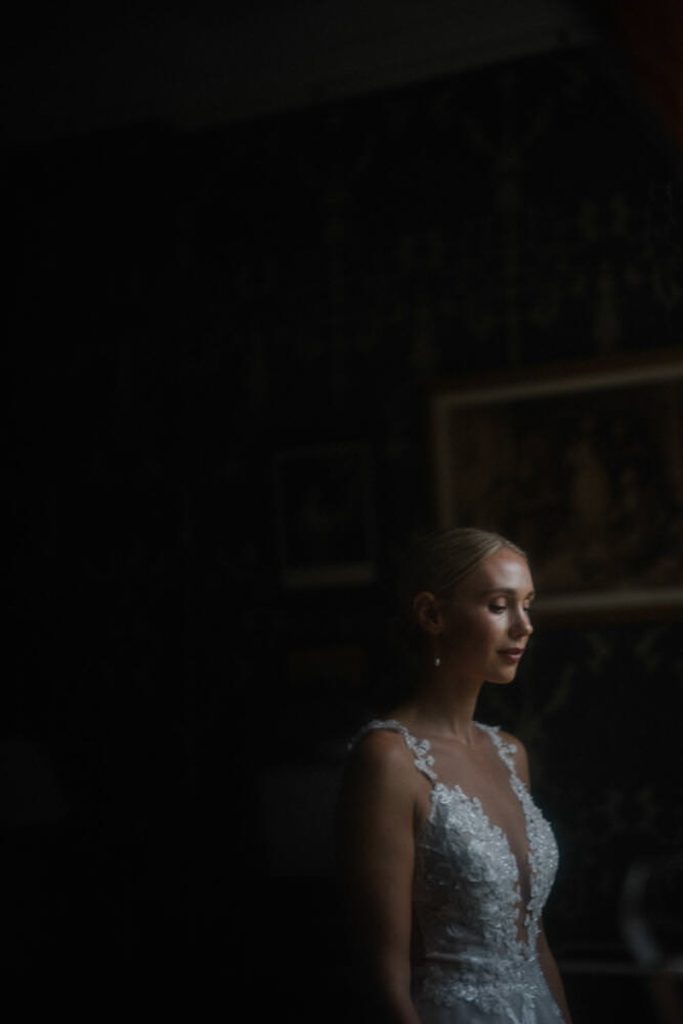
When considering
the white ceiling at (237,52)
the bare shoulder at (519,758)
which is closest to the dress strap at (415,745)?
the bare shoulder at (519,758)

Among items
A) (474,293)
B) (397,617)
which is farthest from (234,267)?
(397,617)

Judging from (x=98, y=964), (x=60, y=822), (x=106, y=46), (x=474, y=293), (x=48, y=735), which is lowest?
(x=98, y=964)

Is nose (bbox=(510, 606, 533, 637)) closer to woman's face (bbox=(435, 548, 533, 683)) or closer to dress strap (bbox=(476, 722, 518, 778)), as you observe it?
woman's face (bbox=(435, 548, 533, 683))

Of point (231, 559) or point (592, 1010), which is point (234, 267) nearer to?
point (231, 559)

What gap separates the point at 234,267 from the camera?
3209mm

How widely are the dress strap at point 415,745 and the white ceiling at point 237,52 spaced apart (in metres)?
1.27

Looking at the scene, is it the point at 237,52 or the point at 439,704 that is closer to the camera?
the point at 439,704

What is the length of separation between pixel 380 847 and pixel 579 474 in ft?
5.12

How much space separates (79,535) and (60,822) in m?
0.68

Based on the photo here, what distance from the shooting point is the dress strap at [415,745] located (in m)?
1.56

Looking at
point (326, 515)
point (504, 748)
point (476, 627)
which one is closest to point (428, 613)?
point (476, 627)

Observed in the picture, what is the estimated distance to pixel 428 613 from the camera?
1554 mm

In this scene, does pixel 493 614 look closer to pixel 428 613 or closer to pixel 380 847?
pixel 428 613

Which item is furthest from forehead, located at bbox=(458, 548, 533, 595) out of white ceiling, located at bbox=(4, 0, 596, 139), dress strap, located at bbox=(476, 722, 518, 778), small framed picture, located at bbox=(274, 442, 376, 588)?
small framed picture, located at bbox=(274, 442, 376, 588)
